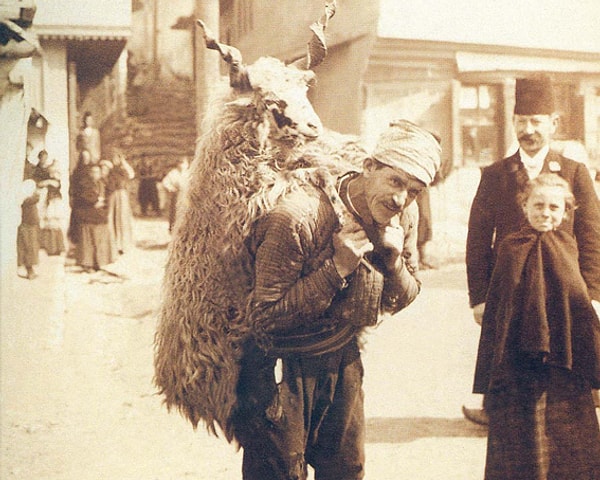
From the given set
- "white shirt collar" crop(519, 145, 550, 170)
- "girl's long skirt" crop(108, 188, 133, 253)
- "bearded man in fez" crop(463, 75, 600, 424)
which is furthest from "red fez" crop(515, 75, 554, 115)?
"girl's long skirt" crop(108, 188, 133, 253)

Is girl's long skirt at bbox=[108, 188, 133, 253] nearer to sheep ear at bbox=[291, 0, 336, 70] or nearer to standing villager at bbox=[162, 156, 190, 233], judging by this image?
standing villager at bbox=[162, 156, 190, 233]

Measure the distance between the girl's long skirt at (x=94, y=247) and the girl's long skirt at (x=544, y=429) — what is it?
1413 mm

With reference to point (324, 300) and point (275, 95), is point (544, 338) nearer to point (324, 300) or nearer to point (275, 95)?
point (324, 300)

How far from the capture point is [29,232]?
289 cm

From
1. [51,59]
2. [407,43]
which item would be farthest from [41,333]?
[407,43]

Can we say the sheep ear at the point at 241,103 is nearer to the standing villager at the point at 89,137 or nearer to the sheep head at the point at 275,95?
the sheep head at the point at 275,95

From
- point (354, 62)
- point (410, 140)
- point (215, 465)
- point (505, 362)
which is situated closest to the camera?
point (410, 140)

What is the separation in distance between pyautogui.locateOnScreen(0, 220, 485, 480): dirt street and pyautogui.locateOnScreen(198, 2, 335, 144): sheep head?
3.04ft

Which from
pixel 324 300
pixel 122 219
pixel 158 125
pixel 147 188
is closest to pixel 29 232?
pixel 122 219

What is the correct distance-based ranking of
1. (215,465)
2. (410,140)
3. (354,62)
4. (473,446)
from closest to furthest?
(410,140) < (215,465) < (473,446) < (354,62)

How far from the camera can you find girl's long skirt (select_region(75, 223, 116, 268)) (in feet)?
9.66

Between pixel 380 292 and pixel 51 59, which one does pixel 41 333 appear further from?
pixel 380 292

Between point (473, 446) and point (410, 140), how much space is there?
1.44m

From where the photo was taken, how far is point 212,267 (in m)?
2.09
